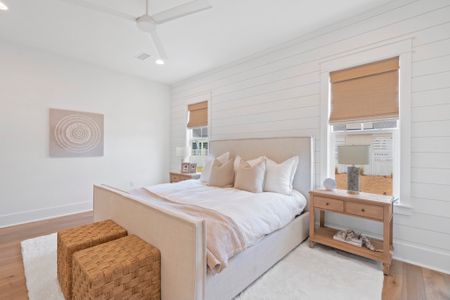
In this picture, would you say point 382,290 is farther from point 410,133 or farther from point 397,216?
point 410,133

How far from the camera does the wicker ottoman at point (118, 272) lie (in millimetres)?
1343

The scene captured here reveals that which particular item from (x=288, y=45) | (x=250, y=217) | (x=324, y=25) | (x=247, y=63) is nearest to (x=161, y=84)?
(x=247, y=63)

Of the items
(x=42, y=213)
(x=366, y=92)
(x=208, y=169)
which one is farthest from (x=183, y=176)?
(x=366, y=92)

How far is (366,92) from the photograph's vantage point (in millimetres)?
2656

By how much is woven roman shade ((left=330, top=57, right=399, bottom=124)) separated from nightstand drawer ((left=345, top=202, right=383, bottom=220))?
43.1 inches

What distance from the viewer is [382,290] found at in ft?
6.27

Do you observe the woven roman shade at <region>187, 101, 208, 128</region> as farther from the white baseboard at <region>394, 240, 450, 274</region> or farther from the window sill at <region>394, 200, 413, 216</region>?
the white baseboard at <region>394, 240, 450, 274</region>

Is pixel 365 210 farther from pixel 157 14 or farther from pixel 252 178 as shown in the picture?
pixel 157 14

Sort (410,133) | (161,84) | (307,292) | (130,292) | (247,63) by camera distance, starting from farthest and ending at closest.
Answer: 1. (161,84)
2. (247,63)
3. (410,133)
4. (307,292)
5. (130,292)

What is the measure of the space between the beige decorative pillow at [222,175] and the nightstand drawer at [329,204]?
126 cm

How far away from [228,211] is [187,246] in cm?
66

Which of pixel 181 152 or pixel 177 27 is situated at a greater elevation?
pixel 177 27

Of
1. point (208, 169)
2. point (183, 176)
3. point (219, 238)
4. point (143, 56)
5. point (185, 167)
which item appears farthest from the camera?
point (185, 167)

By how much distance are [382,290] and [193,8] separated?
3.16m
